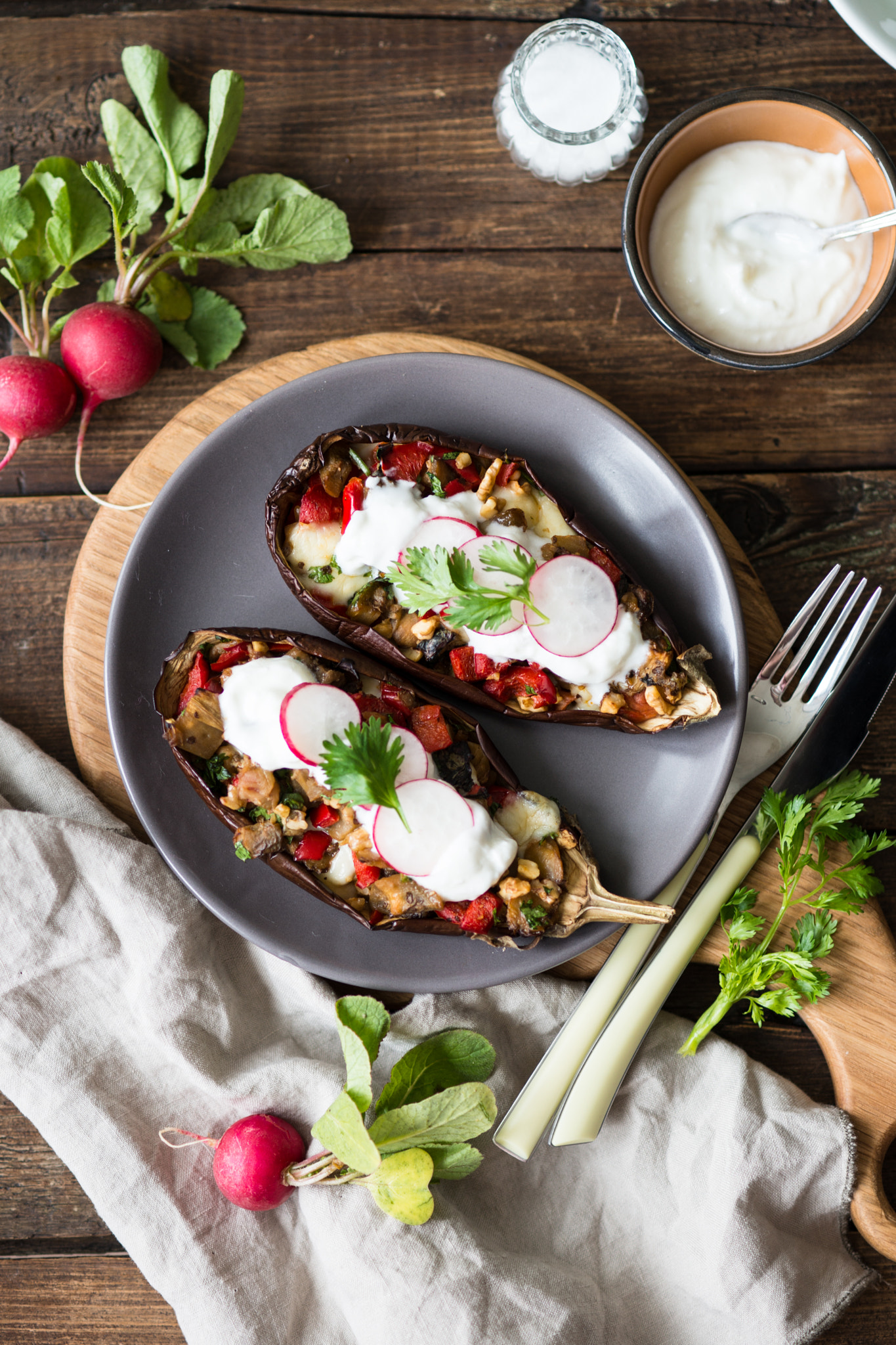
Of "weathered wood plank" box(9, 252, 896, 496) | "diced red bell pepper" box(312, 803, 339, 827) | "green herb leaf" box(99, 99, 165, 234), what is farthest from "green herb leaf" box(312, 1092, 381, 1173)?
"green herb leaf" box(99, 99, 165, 234)

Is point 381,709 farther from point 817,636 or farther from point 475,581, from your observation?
point 817,636

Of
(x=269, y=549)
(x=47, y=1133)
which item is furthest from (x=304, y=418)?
(x=47, y=1133)

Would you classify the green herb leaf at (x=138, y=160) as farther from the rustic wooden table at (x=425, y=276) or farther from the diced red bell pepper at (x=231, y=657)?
the diced red bell pepper at (x=231, y=657)

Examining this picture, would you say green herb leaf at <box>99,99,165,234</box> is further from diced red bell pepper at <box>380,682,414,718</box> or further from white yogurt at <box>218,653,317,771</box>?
diced red bell pepper at <box>380,682,414,718</box>

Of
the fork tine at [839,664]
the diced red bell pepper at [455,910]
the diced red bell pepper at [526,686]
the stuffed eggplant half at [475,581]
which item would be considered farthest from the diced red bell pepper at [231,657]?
the fork tine at [839,664]

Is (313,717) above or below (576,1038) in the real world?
above

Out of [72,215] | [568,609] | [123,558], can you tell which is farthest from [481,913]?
[72,215]

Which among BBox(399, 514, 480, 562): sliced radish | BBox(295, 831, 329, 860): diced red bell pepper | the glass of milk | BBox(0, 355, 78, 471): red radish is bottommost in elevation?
BBox(295, 831, 329, 860): diced red bell pepper
